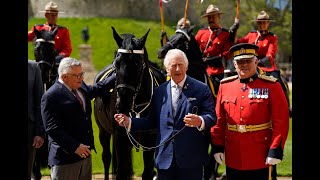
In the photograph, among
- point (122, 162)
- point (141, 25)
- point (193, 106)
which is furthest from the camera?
point (141, 25)

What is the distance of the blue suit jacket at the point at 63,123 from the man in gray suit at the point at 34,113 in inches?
14.6

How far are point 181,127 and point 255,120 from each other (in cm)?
69

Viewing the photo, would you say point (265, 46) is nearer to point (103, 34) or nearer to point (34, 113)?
point (34, 113)

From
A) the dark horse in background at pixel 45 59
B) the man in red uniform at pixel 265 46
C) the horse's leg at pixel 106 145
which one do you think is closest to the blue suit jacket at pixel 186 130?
the horse's leg at pixel 106 145

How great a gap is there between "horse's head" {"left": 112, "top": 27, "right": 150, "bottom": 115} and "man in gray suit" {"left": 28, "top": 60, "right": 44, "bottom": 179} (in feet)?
2.69

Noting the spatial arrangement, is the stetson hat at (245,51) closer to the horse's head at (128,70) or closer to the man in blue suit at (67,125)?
the horse's head at (128,70)

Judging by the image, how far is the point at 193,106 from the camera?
579 cm

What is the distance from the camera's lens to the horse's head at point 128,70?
630 cm

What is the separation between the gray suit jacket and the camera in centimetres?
638

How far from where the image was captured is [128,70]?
639 cm

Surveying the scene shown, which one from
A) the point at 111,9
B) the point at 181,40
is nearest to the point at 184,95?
the point at 181,40
